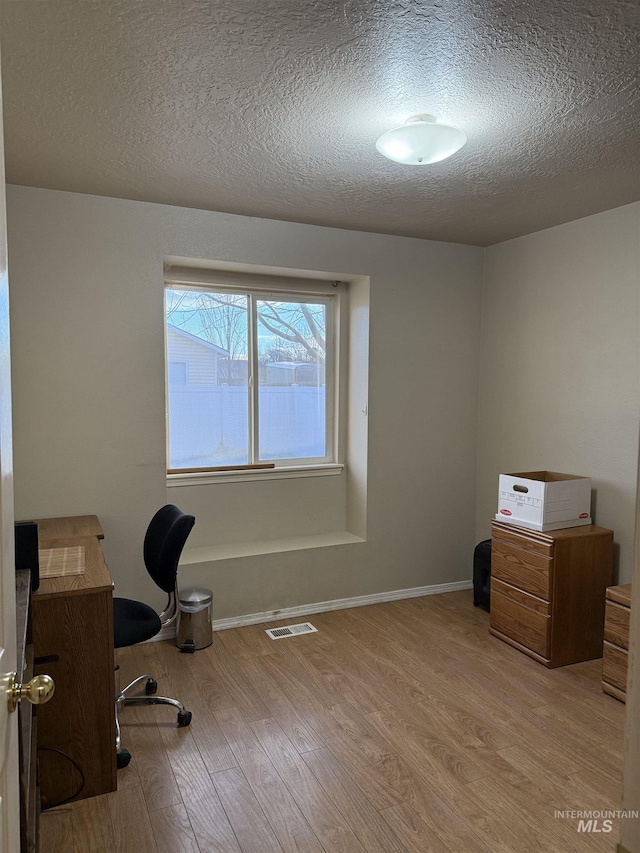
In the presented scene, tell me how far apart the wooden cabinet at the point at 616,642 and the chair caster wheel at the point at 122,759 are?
2.26 m

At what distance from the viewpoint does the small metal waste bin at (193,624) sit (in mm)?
3322

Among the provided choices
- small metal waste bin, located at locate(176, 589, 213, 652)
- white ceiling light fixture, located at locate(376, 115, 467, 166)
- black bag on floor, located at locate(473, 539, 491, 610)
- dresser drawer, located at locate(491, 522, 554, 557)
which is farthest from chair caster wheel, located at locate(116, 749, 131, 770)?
white ceiling light fixture, located at locate(376, 115, 467, 166)

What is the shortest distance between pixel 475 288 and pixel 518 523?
1.84m

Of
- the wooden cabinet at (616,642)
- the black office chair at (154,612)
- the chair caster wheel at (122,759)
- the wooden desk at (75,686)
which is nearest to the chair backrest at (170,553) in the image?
the black office chair at (154,612)

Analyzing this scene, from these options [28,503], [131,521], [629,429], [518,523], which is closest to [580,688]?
[518,523]

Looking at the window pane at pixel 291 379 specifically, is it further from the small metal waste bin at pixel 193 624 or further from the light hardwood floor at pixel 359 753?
the light hardwood floor at pixel 359 753

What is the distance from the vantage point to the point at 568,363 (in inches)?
142

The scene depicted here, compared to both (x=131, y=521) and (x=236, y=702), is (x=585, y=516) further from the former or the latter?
(x=131, y=521)

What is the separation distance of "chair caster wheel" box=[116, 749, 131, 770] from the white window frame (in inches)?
67.0

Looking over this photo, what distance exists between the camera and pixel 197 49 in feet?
5.75

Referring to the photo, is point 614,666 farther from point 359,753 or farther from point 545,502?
point 359,753

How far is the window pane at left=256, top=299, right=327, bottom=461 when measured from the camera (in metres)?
4.08

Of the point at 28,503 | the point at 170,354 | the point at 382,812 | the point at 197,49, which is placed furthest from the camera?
the point at 170,354

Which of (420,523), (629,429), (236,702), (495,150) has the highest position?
(495,150)
